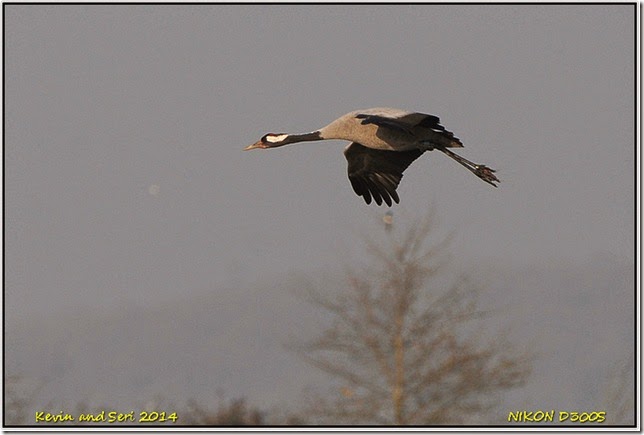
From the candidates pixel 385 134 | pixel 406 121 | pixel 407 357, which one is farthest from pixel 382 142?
pixel 407 357

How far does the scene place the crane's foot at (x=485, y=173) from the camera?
1473 cm

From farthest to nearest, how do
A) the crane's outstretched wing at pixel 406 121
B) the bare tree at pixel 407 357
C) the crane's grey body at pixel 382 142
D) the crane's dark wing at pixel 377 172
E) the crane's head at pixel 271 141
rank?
the bare tree at pixel 407 357, the crane's dark wing at pixel 377 172, the crane's head at pixel 271 141, the crane's grey body at pixel 382 142, the crane's outstretched wing at pixel 406 121

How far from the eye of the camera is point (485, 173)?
48.6 ft

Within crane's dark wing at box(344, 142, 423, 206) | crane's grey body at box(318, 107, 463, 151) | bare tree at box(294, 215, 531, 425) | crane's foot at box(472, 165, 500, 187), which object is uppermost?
crane's grey body at box(318, 107, 463, 151)

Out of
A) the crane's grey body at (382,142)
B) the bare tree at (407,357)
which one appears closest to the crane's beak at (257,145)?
the crane's grey body at (382,142)

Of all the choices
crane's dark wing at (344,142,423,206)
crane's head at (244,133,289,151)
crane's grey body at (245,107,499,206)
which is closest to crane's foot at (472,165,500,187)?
crane's grey body at (245,107,499,206)

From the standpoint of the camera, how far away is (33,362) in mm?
175375

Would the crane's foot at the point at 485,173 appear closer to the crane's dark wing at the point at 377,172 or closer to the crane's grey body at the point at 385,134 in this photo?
the crane's grey body at the point at 385,134

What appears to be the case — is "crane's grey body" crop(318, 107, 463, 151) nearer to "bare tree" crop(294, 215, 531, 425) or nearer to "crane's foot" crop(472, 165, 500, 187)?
"crane's foot" crop(472, 165, 500, 187)

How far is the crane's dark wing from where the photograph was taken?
16.1 metres

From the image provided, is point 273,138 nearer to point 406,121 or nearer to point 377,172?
point 377,172

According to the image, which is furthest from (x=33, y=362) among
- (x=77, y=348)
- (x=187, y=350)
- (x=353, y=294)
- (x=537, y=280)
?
(x=353, y=294)

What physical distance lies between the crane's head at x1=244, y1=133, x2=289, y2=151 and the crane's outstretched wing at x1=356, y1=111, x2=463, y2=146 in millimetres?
1283

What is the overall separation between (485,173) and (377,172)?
1.62 metres
